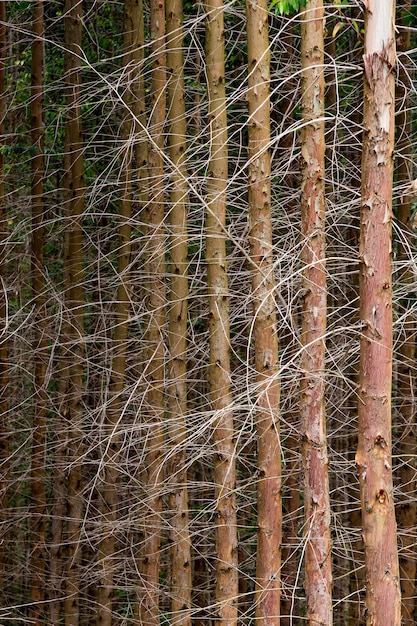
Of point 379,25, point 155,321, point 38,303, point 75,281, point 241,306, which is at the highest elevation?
point 379,25

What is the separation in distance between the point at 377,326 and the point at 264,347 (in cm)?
183

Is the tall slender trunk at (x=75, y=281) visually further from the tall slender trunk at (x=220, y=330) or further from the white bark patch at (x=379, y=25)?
the white bark patch at (x=379, y=25)

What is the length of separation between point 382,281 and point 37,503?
22.0ft

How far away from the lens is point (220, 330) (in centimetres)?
702

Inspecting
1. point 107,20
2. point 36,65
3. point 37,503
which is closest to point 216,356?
point 37,503

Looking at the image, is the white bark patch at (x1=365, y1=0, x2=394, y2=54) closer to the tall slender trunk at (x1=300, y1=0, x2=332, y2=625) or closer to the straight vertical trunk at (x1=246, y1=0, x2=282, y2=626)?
the tall slender trunk at (x1=300, y1=0, x2=332, y2=625)

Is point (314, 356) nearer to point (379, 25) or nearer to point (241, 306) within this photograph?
point (241, 306)

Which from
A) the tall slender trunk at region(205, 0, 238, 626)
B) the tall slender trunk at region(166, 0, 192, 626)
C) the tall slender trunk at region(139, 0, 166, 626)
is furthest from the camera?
the tall slender trunk at region(139, 0, 166, 626)

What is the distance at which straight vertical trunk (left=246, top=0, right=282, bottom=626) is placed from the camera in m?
6.16

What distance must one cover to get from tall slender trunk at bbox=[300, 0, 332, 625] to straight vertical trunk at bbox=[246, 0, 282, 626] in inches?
11.4

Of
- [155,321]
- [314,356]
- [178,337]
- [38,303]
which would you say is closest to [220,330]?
[178,337]

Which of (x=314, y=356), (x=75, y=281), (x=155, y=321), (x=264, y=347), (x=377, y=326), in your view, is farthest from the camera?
(x=75, y=281)

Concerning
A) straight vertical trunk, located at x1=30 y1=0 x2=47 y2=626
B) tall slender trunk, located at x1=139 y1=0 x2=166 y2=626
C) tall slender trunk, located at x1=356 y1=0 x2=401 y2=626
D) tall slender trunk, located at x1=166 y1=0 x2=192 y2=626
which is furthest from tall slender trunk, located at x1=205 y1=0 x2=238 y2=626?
straight vertical trunk, located at x1=30 y1=0 x2=47 y2=626

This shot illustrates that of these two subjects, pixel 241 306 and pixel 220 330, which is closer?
pixel 220 330
